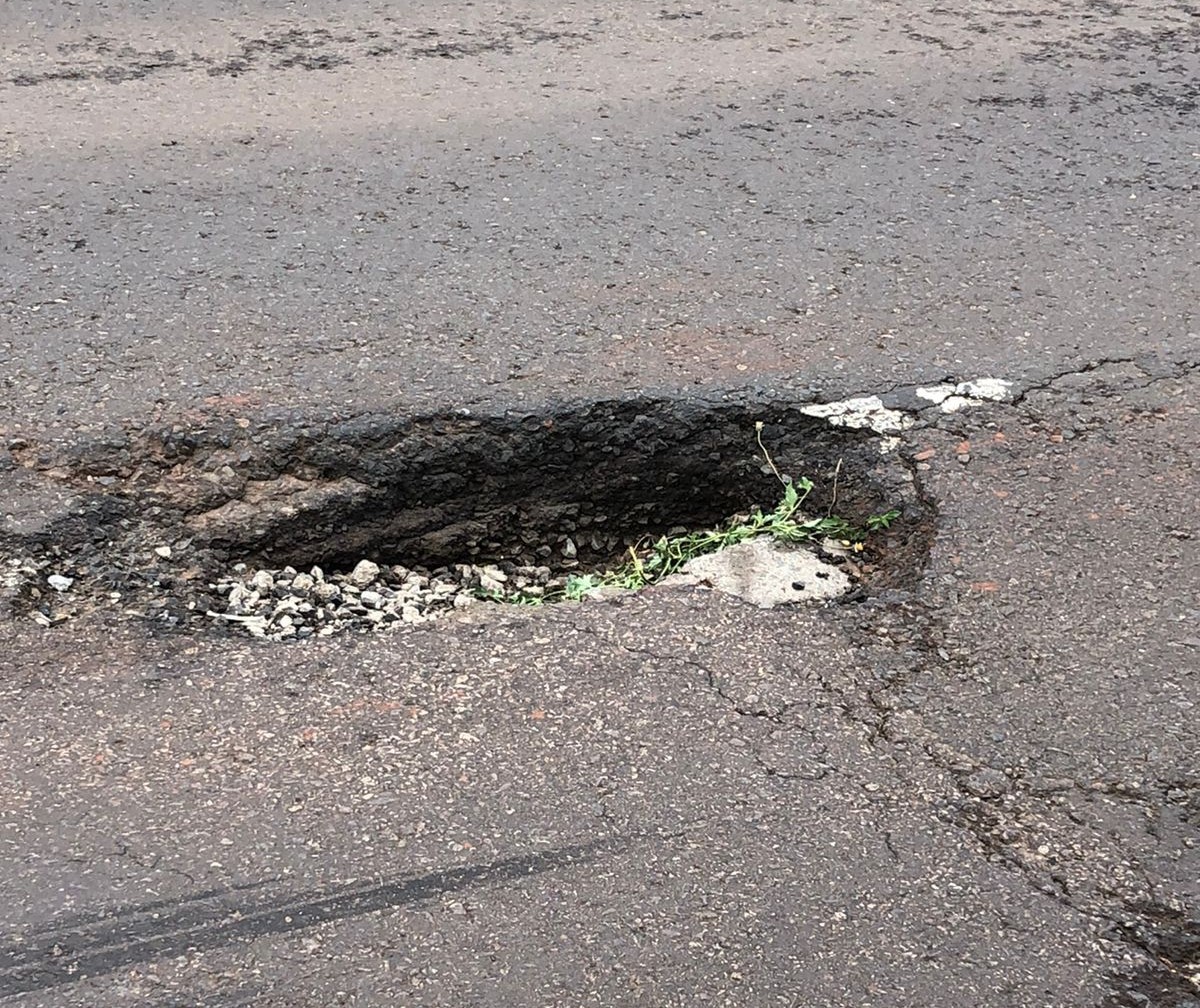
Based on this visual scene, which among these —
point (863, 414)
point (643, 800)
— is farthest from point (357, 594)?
point (863, 414)

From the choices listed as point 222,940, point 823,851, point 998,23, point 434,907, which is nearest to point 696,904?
point 823,851

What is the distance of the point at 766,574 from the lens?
3.13m

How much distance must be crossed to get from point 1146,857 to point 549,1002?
1.16 metres

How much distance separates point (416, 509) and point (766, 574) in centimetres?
99

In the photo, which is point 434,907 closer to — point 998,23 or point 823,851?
point 823,851

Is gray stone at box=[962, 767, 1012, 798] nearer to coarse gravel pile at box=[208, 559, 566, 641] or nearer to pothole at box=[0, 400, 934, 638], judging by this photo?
pothole at box=[0, 400, 934, 638]

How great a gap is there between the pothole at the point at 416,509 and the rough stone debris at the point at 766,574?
4cm

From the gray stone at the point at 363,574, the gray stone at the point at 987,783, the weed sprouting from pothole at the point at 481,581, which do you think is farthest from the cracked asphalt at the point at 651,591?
the gray stone at the point at 363,574

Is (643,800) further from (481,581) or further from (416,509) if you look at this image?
(416,509)

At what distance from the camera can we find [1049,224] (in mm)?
4500

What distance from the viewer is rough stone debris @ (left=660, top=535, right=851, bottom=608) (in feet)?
9.98

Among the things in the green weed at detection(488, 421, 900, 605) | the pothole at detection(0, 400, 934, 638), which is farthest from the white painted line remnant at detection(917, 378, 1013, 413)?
the green weed at detection(488, 421, 900, 605)

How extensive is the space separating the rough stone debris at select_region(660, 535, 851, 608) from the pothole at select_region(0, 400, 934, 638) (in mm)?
37

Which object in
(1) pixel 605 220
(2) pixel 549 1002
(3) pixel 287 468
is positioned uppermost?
(1) pixel 605 220
